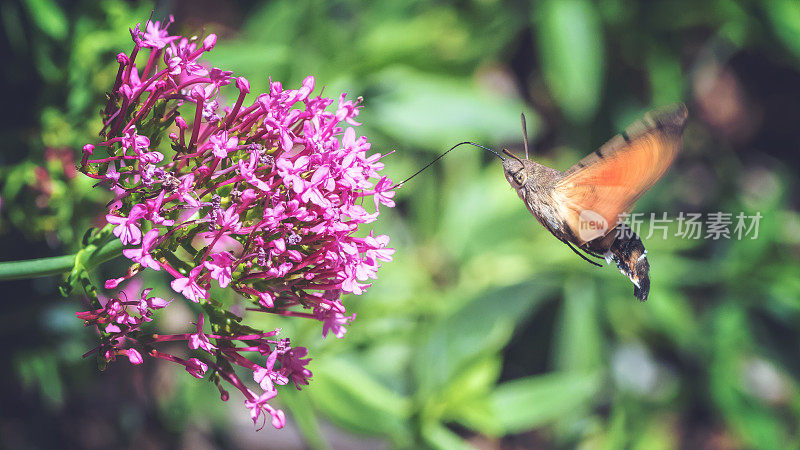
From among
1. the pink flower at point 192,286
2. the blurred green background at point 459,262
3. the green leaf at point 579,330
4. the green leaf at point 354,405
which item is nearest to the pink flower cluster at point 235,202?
the pink flower at point 192,286

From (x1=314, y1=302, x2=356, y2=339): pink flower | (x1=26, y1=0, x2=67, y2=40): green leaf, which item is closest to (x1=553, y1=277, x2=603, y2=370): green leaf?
(x1=314, y1=302, x2=356, y2=339): pink flower

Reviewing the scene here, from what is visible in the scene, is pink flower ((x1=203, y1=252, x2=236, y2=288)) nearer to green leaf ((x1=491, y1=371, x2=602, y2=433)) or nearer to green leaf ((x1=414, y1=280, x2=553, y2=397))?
green leaf ((x1=414, y1=280, x2=553, y2=397))

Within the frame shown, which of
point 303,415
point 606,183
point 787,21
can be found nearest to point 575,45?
point 787,21

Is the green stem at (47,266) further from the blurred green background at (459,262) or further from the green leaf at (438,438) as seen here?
the green leaf at (438,438)

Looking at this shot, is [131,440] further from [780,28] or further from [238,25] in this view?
[780,28]

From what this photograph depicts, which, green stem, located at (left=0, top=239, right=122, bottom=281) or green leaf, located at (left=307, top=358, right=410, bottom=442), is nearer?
green stem, located at (left=0, top=239, right=122, bottom=281)

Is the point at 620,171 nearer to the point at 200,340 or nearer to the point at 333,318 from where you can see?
the point at 333,318

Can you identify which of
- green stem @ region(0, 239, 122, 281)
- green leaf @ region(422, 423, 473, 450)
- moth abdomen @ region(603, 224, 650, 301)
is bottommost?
green leaf @ region(422, 423, 473, 450)
